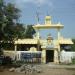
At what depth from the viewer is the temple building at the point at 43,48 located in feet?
136

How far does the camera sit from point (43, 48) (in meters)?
41.5

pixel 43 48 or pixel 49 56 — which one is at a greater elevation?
pixel 43 48

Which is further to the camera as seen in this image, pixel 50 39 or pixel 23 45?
pixel 23 45

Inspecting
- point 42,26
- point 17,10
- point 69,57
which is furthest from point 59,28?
point 17,10

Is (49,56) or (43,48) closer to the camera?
(43,48)

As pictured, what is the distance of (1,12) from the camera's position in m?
29.5

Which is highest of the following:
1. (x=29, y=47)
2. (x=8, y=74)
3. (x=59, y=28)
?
(x=59, y=28)

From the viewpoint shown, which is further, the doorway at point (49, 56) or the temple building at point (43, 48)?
the doorway at point (49, 56)

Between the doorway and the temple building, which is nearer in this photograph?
the temple building

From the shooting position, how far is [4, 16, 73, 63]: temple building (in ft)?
136

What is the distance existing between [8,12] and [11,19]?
81cm

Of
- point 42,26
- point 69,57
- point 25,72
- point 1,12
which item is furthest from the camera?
point 42,26

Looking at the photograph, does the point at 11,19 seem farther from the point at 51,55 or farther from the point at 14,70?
the point at 51,55

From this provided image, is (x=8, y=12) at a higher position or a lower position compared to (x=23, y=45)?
higher
